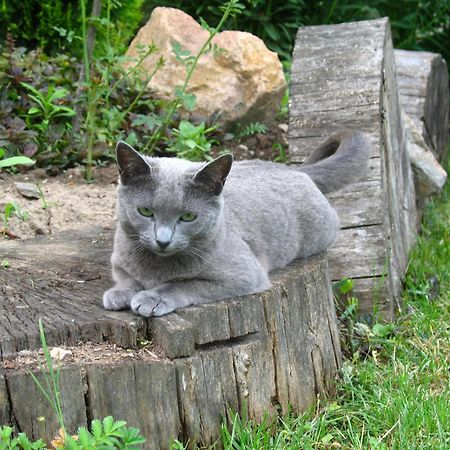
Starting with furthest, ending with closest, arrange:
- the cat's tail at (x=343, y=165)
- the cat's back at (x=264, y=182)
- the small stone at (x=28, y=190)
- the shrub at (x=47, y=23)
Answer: the shrub at (x=47, y=23)
the small stone at (x=28, y=190)
the cat's tail at (x=343, y=165)
the cat's back at (x=264, y=182)

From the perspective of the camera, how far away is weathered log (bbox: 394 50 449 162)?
607 centimetres

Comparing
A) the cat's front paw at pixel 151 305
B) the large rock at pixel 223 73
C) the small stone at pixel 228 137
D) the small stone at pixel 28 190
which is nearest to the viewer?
the cat's front paw at pixel 151 305

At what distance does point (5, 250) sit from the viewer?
142 inches

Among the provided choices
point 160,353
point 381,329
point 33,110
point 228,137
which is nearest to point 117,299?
point 160,353

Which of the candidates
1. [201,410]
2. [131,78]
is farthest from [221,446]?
[131,78]

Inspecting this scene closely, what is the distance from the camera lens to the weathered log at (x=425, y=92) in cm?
607

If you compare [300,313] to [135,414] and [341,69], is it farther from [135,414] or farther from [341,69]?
[341,69]

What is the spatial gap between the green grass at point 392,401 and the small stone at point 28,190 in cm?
177

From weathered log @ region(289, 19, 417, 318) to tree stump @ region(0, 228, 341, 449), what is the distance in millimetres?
769

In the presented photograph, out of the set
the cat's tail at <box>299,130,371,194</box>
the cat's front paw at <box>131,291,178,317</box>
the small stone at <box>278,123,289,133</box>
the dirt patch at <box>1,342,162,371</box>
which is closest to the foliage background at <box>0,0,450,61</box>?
the small stone at <box>278,123,289,133</box>

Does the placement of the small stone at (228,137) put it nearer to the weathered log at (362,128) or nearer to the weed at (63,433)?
the weathered log at (362,128)

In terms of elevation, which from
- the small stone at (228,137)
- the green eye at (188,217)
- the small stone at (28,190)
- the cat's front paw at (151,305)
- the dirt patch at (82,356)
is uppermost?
the green eye at (188,217)

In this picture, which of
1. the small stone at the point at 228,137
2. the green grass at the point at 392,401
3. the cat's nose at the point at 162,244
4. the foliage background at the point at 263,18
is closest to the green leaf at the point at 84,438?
the green grass at the point at 392,401

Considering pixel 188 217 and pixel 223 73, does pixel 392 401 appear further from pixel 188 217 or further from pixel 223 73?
pixel 223 73
